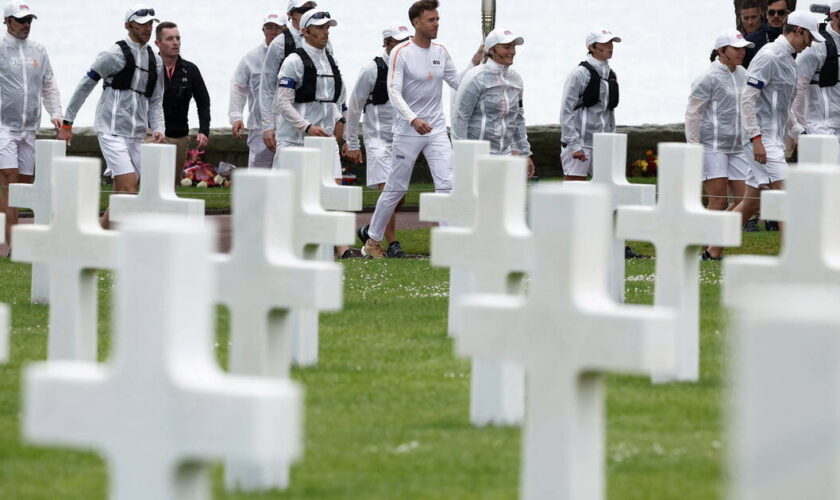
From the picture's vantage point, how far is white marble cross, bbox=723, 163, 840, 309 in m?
4.02

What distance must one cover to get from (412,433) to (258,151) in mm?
8524

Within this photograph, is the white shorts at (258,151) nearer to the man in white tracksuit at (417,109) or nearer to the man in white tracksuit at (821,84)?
the man in white tracksuit at (417,109)

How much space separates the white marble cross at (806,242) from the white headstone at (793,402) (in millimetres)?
1638

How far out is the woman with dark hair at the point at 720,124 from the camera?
1242cm

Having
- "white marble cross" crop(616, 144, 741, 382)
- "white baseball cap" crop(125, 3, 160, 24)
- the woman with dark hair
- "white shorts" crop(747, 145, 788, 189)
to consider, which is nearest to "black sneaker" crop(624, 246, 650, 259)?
the woman with dark hair

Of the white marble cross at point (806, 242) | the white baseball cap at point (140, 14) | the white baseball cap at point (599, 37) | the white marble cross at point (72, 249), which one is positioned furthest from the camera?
the white baseball cap at point (599, 37)

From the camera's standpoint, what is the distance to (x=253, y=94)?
47.6 feet

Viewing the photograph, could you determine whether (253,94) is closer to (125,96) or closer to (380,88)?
(380,88)

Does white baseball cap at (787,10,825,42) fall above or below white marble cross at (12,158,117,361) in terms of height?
above

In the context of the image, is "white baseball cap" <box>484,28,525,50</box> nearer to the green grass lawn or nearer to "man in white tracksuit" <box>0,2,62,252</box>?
"man in white tracksuit" <box>0,2,62,252</box>

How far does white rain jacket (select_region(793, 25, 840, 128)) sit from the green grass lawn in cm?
408

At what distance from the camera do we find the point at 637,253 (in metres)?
13.3

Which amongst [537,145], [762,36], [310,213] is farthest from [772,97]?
→ [537,145]

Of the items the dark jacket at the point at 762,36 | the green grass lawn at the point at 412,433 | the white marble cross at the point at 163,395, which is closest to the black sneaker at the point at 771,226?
the dark jacket at the point at 762,36
